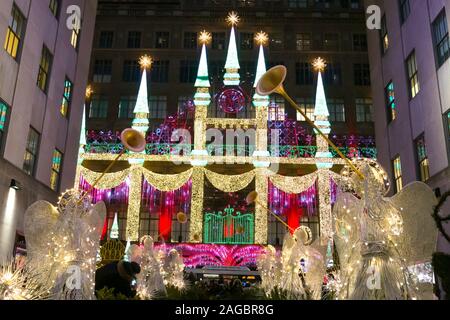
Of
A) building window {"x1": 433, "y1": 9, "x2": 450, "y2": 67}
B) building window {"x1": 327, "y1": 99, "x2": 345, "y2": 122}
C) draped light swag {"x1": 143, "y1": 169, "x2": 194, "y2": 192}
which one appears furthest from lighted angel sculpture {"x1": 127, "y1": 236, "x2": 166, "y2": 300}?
building window {"x1": 327, "y1": 99, "x2": 345, "y2": 122}

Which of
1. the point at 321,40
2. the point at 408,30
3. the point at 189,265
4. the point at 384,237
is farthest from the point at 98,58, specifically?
the point at 384,237

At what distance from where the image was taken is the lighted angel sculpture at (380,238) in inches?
255

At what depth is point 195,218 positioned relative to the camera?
28.6 m

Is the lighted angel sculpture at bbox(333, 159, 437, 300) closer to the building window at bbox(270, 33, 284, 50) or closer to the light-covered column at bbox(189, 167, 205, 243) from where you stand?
the light-covered column at bbox(189, 167, 205, 243)

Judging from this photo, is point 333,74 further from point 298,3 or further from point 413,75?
point 413,75

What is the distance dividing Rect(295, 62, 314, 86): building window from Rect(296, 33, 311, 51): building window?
2.15m

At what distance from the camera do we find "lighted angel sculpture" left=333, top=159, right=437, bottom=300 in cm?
648

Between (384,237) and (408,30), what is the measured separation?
53.5ft

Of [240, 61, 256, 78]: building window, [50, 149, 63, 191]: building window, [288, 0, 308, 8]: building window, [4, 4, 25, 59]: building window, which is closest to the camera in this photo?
[4, 4, 25, 59]: building window

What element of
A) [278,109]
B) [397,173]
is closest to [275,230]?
[278,109]

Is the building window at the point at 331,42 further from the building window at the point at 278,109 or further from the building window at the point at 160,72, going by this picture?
the building window at the point at 160,72

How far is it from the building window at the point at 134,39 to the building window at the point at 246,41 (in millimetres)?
10836

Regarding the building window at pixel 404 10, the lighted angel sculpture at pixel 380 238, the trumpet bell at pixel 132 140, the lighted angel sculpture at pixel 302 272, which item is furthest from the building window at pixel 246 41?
the lighted angel sculpture at pixel 380 238
